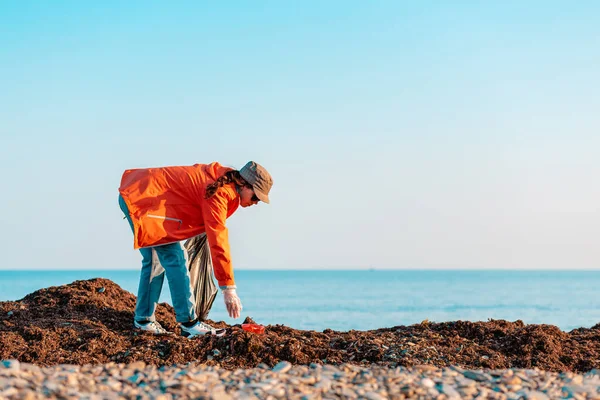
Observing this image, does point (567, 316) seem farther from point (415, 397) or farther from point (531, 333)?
point (415, 397)

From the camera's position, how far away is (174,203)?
22.2 ft

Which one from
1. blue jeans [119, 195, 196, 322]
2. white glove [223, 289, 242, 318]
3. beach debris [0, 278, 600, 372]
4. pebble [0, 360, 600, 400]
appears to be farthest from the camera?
blue jeans [119, 195, 196, 322]

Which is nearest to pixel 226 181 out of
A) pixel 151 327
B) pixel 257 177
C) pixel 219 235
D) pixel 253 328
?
pixel 257 177

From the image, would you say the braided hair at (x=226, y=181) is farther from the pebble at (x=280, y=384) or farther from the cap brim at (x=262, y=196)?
the pebble at (x=280, y=384)

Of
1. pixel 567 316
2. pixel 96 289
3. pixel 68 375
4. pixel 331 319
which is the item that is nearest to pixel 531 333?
pixel 68 375

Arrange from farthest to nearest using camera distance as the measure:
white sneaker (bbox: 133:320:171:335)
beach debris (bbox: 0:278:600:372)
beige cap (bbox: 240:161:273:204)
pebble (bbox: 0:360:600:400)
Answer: white sneaker (bbox: 133:320:171:335) → beige cap (bbox: 240:161:273:204) → beach debris (bbox: 0:278:600:372) → pebble (bbox: 0:360:600:400)

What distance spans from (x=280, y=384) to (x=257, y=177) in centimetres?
268

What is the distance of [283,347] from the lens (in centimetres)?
617

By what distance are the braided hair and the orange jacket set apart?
0.04m

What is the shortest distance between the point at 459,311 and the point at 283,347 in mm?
32640

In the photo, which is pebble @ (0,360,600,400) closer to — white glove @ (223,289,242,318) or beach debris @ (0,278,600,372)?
beach debris @ (0,278,600,372)

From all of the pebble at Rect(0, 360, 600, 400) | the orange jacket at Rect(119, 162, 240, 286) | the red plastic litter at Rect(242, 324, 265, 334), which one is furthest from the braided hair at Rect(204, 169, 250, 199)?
the pebble at Rect(0, 360, 600, 400)

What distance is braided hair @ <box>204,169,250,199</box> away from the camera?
6520 millimetres

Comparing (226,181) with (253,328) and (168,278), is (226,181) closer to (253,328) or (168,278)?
(168,278)
